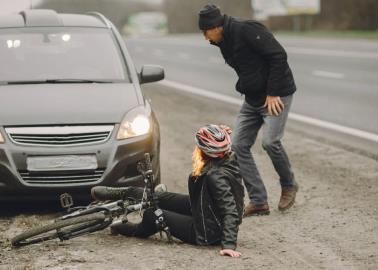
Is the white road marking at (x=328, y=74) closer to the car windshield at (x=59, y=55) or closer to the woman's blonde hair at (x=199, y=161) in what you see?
the car windshield at (x=59, y=55)

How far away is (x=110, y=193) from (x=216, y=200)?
947 mm

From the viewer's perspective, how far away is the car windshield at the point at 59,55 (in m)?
8.34

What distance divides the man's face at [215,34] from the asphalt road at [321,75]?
5403 millimetres

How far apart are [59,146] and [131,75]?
1455 millimetres

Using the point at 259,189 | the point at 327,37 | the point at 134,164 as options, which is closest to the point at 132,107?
the point at 134,164

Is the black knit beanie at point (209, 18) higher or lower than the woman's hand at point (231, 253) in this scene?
higher

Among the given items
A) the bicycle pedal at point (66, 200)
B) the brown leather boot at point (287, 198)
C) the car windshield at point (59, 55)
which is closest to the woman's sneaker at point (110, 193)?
the bicycle pedal at point (66, 200)

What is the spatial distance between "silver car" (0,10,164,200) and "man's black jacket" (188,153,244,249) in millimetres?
1199

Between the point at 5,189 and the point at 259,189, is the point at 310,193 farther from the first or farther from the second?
the point at 5,189

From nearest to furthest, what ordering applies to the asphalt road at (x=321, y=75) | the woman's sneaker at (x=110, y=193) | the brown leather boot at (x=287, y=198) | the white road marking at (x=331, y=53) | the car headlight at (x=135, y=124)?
the woman's sneaker at (x=110, y=193) < the car headlight at (x=135, y=124) < the brown leather boot at (x=287, y=198) < the asphalt road at (x=321, y=75) < the white road marking at (x=331, y=53)

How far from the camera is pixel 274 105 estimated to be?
736 cm

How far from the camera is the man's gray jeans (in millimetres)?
7566

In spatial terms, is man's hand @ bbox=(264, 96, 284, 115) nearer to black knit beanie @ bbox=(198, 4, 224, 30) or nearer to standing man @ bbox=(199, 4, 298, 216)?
standing man @ bbox=(199, 4, 298, 216)

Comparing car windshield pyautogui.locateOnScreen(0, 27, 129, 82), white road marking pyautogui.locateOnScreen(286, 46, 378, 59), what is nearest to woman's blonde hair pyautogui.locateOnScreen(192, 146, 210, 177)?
car windshield pyautogui.locateOnScreen(0, 27, 129, 82)
